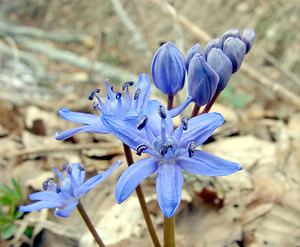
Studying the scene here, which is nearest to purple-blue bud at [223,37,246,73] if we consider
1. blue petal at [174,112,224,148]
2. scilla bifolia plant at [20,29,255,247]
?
scilla bifolia plant at [20,29,255,247]

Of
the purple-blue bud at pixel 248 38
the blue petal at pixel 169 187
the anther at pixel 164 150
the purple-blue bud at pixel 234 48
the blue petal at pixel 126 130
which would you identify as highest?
the purple-blue bud at pixel 248 38

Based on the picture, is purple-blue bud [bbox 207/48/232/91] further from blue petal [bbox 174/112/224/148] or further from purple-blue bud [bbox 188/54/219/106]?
blue petal [bbox 174/112/224/148]

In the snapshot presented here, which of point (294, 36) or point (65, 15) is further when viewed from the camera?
point (65, 15)

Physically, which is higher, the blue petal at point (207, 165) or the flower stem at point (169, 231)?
the blue petal at point (207, 165)

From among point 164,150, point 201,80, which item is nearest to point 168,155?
point 164,150

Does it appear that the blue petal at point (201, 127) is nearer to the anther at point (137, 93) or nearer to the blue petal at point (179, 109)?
the blue petal at point (179, 109)

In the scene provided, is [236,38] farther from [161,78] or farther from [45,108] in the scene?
[45,108]

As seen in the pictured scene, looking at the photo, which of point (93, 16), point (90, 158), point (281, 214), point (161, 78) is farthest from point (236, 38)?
point (93, 16)

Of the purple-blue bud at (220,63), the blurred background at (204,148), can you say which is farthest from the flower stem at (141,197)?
the blurred background at (204,148)
